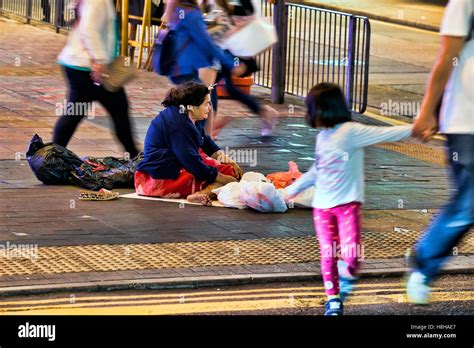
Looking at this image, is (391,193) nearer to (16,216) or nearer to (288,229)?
(288,229)

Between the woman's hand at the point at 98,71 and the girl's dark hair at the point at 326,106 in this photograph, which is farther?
the woman's hand at the point at 98,71

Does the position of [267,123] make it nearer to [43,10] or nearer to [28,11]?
[43,10]

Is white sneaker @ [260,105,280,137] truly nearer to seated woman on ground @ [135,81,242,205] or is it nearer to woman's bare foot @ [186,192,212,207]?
seated woman on ground @ [135,81,242,205]

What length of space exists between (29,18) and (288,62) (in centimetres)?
755

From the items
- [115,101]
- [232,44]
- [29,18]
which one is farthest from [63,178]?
[29,18]

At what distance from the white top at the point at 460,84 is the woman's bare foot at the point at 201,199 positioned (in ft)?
10.2

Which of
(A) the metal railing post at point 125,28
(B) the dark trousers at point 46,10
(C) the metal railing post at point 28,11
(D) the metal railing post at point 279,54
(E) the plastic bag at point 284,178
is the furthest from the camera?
(C) the metal railing post at point 28,11

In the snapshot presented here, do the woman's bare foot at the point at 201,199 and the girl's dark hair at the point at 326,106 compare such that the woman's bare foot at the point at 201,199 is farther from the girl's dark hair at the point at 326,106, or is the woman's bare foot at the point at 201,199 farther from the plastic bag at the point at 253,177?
the girl's dark hair at the point at 326,106

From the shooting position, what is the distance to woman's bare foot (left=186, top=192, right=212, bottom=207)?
31.2 ft

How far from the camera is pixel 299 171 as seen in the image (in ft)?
35.3

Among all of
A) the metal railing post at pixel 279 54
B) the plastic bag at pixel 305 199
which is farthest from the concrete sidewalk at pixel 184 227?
the metal railing post at pixel 279 54

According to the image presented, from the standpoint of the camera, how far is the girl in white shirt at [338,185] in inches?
261

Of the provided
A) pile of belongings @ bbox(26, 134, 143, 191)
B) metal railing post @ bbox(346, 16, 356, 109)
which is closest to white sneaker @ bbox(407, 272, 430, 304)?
pile of belongings @ bbox(26, 134, 143, 191)

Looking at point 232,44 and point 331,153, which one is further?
point 232,44
